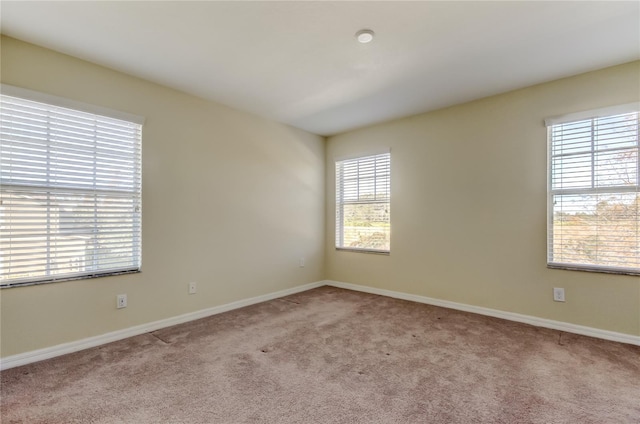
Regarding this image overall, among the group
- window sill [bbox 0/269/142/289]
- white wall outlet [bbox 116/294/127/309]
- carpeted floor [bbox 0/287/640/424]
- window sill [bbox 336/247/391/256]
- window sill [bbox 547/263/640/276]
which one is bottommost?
carpeted floor [bbox 0/287/640/424]

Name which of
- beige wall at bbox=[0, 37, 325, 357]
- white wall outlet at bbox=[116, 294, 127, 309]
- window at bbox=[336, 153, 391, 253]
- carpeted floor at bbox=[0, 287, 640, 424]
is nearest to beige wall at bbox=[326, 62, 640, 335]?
window at bbox=[336, 153, 391, 253]

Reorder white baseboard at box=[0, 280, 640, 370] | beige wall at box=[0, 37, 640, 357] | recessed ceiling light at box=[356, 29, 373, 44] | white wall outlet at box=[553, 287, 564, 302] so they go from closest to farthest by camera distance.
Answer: recessed ceiling light at box=[356, 29, 373, 44], white baseboard at box=[0, 280, 640, 370], beige wall at box=[0, 37, 640, 357], white wall outlet at box=[553, 287, 564, 302]

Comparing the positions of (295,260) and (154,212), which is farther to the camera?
(295,260)

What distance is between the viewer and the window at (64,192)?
222 cm

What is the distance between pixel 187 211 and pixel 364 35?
7.90 feet

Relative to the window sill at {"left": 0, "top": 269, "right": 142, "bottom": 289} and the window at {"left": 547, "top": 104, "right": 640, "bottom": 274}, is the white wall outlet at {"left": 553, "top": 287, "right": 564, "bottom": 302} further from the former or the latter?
the window sill at {"left": 0, "top": 269, "right": 142, "bottom": 289}

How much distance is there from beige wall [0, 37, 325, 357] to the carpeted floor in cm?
35

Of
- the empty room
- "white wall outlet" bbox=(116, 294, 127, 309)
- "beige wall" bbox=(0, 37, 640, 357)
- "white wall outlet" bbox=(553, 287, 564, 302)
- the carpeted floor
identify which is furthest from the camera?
"white wall outlet" bbox=(553, 287, 564, 302)

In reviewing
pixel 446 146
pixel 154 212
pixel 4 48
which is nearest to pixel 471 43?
pixel 446 146

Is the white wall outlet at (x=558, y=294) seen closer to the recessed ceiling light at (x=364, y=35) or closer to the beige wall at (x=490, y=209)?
the beige wall at (x=490, y=209)

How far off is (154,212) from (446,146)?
3.38 m

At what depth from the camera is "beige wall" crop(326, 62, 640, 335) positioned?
2715mm

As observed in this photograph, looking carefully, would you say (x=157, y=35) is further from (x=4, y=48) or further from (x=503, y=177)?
(x=503, y=177)

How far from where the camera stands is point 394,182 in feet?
13.4
